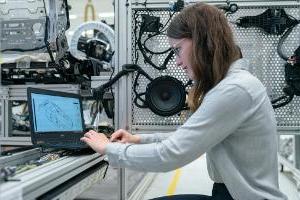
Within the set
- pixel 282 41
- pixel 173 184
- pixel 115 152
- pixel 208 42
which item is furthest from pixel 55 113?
pixel 173 184

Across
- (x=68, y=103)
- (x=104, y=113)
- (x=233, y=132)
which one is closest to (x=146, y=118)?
(x=104, y=113)

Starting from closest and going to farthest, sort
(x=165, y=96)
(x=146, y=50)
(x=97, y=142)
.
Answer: (x=97, y=142)
(x=165, y=96)
(x=146, y=50)

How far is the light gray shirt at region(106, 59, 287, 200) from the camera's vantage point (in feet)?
4.16

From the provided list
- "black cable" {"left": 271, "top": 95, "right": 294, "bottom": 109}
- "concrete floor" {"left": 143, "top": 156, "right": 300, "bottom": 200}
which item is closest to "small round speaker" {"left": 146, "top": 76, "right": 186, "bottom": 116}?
"black cable" {"left": 271, "top": 95, "right": 294, "bottom": 109}

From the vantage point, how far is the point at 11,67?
2.45 m

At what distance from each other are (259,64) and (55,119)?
1.33 m

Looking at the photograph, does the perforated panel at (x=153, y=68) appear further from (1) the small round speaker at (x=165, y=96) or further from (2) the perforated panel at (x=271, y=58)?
(2) the perforated panel at (x=271, y=58)

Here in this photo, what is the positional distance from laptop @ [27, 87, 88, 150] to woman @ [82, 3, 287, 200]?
1.10ft

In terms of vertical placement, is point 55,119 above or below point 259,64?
below

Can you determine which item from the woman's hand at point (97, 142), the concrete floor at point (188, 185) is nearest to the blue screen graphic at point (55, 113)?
the woman's hand at point (97, 142)

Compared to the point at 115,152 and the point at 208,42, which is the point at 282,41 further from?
the point at 115,152

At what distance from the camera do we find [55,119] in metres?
1.82

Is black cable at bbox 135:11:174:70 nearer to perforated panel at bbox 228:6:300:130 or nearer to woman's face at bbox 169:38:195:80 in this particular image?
perforated panel at bbox 228:6:300:130

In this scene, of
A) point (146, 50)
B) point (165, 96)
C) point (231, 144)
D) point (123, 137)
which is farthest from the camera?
point (146, 50)
